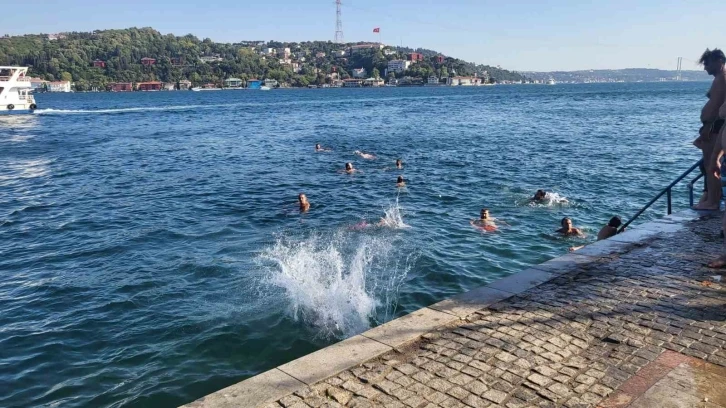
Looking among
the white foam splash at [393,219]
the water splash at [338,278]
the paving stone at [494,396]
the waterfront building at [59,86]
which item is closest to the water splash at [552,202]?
the white foam splash at [393,219]

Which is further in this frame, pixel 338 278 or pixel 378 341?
pixel 338 278

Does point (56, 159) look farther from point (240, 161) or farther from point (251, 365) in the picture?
point (251, 365)

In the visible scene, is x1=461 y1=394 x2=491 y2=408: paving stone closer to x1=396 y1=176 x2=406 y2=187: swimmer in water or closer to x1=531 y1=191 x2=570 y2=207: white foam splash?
x1=531 y1=191 x2=570 y2=207: white foam splash

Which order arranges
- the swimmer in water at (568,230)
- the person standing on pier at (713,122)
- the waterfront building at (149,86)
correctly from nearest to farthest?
the person standing on pier at (713,122) → the swimmer in water at (568,230) → the waterfront building at (149,86)

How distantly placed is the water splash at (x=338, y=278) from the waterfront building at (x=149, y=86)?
198364mm

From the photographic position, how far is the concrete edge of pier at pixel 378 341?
4936 mm

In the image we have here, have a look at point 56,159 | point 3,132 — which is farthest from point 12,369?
point 3,132

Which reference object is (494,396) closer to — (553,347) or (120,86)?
(553,347)

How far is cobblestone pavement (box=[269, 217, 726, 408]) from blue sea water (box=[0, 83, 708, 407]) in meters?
2.85

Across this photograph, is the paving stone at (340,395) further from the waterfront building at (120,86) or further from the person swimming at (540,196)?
the waterfront building at (120,86)

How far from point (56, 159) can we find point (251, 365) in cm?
3006

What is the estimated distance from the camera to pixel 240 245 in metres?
13.6

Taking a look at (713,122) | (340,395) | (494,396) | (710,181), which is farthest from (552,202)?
(340,395)

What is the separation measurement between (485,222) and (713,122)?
639 centimetres
